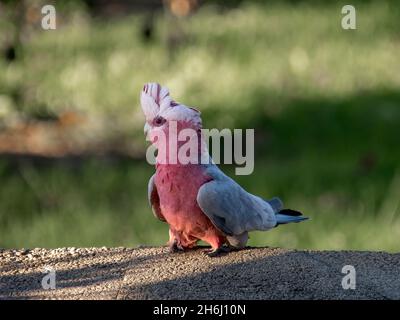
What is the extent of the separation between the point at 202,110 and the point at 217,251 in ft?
14.7

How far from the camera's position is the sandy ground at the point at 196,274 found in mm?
2816

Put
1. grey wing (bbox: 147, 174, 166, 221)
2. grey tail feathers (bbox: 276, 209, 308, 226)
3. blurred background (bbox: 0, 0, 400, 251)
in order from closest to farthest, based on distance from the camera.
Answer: grey wing (bbox: 147, 174, 166, 221), grey tail feathers (bbox: 276, 209, 308, 226), blurred background (bbox: 0, 0, 400, 251)

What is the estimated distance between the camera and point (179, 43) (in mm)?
8992

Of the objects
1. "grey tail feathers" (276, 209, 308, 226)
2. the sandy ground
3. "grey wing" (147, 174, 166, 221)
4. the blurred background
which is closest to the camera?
the sandy ground

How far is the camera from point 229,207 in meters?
2.89

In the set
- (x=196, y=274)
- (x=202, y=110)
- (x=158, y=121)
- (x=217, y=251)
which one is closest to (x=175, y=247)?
(x=217, y=251)

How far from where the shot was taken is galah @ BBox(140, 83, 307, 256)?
2.86 m

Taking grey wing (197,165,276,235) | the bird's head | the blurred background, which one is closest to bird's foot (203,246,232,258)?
grey wing (197,165,276,235)

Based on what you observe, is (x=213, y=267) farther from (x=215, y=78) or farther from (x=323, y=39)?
(x=323, y=39)

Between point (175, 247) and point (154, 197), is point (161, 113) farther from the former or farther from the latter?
point (175, 247)

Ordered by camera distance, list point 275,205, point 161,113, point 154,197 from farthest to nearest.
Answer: point 275,205, point 154,197, point 161,113

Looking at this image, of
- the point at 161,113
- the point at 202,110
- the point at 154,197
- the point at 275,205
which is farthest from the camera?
the point at 202,110

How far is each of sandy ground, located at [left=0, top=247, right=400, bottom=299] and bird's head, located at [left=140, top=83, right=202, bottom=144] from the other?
434 mm

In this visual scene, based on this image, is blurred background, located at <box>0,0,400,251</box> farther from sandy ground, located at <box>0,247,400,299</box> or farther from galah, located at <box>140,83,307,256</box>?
galah, located at <box>140,83,307,256</box>
